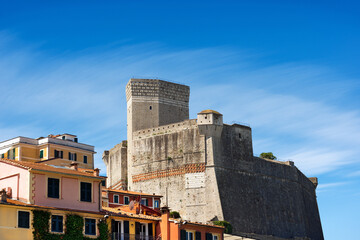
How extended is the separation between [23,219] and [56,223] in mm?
2120

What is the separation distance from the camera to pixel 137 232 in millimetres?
42406

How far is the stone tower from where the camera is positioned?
270 feet

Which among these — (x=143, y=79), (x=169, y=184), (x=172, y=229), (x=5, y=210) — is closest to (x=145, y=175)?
(x=169, y=184)

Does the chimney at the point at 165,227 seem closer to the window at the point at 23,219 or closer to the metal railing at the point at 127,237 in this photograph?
the metal railing at the point at 127,237

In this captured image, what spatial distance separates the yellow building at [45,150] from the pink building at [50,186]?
35098 mm

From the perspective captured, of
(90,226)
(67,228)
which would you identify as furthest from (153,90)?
(67,228)

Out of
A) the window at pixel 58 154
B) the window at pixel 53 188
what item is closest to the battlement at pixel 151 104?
the window at pixel 58 154

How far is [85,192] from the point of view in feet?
132

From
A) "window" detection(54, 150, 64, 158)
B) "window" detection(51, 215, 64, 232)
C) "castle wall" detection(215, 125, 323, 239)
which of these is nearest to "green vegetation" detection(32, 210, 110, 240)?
"window" detection(51, 215, 64, 232)

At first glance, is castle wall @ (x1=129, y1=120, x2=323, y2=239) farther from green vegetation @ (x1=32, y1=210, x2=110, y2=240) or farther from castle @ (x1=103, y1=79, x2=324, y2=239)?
green vegetation @ (x1=32, y1=210, x2=110, y2=240)

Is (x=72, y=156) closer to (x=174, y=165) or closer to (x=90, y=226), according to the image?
(x=174, y=165)

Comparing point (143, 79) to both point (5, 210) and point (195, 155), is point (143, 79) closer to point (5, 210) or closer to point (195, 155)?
point (195, 155)

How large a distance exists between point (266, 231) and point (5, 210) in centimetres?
4606

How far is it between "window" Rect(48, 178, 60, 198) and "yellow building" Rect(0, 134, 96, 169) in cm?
3646
